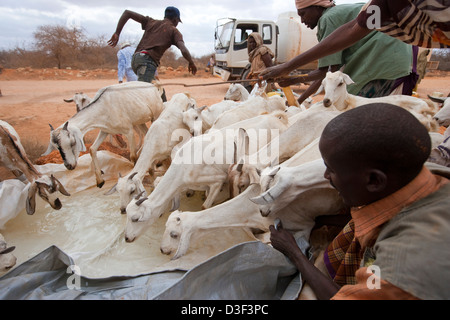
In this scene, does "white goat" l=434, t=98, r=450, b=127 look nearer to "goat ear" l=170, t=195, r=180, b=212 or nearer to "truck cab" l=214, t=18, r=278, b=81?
"goat ear" l=170, t=195, r=180, b=212

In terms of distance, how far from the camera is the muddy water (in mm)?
2629

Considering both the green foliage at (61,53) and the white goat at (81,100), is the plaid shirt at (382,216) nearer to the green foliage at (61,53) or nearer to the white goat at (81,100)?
the white goat at (81,100)

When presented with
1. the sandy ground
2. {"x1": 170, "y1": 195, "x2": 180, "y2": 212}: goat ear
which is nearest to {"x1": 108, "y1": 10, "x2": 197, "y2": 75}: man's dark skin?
the sandy ground

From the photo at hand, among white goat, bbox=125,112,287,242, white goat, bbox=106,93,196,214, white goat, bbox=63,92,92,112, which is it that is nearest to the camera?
white goat, bbox=125,112,287,242

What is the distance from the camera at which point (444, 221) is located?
42.1 inches

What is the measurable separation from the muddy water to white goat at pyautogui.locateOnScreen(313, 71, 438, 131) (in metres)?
1.72

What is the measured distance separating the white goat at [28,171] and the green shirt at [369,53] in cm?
342

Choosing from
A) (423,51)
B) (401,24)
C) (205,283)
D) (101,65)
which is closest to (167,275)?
(205,283)

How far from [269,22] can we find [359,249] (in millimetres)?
13848

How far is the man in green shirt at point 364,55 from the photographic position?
3.35 metres

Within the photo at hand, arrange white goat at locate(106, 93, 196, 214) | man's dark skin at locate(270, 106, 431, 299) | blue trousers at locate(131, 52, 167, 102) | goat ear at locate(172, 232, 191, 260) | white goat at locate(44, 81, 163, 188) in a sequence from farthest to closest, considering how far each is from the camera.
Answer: blue trousers at locate(131, 52, 167, 102) < white goat at locate(106, 93, 196, 214) < white goat at locate(44, 81, 163, 188) < goat ear at locate(172, 232, 191, 260) < man's dark skin at locate(270, 106, 431, 299)

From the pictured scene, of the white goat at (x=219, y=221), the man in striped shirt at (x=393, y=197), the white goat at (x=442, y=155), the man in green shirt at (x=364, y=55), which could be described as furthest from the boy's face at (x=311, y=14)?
the man in striped shirt at (x=393, y=197)

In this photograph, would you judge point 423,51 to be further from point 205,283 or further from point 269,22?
point 205,283
